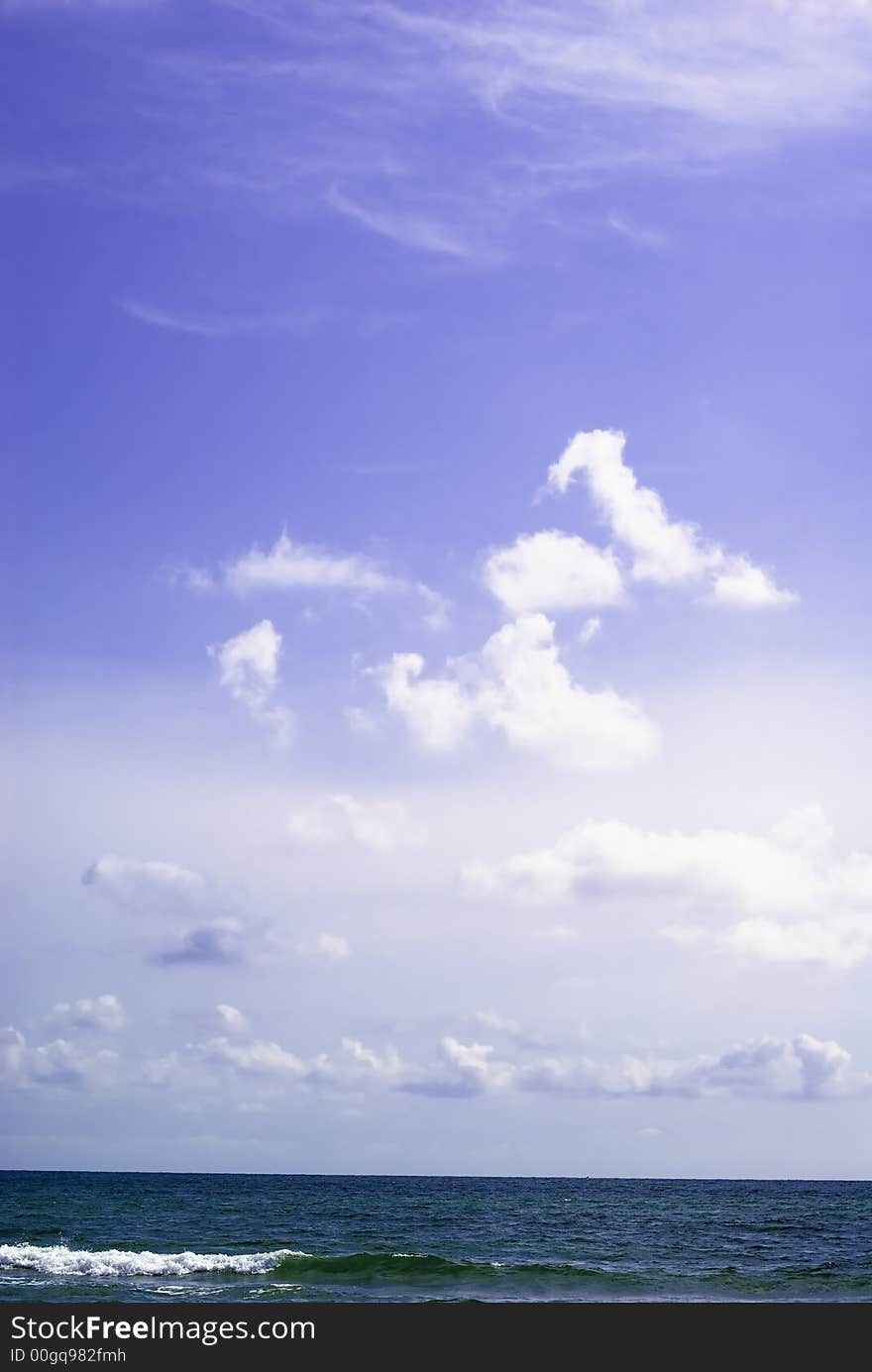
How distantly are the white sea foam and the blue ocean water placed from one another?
0.23 feet

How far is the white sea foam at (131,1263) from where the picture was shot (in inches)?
1385

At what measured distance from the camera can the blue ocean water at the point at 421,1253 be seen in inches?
1286

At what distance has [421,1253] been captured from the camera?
4066 centimetres

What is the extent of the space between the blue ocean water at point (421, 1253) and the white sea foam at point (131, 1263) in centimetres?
7

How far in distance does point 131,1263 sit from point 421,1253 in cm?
1086

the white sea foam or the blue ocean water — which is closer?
the blue ocean water

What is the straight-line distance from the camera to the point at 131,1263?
1430 inches

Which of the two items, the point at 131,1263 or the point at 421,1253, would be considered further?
the point at 421,1253

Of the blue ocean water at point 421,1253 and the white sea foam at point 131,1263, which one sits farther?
the white sea foam at point 131,1263

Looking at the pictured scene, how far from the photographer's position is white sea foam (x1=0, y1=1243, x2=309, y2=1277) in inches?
1385

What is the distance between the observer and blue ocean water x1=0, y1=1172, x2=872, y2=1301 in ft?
107
